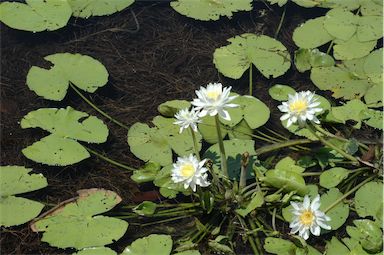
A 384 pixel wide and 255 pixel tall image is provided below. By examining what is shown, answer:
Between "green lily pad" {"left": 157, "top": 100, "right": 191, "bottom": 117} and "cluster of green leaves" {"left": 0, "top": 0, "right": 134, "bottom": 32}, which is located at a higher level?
"cluster of green leaves" {"left": 0, "top": 0, "right": 134, "bottom": 32}

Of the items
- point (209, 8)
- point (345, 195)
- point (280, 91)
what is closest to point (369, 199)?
point (345, 195)

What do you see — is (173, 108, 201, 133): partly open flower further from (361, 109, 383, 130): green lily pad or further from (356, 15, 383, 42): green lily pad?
(356, 15, 383, 42): green lily pad

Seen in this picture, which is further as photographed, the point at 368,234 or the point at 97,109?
the point at 97,109

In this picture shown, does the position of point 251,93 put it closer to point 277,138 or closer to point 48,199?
point 277,138

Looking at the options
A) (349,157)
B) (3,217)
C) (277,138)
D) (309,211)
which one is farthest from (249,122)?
(3,217)

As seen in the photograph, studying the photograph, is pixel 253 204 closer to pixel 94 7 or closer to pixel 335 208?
pixel 335 208

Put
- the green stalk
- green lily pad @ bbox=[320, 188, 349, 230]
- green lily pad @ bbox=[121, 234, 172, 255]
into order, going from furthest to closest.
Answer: the green stalk → green lily pad @ bbox=[320, 188, 349, 230] → green lily pad @ bbox=[121, 234, 172, 255]

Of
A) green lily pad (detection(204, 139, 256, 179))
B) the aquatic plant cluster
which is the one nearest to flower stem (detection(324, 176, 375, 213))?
the aquatic plant cluster
